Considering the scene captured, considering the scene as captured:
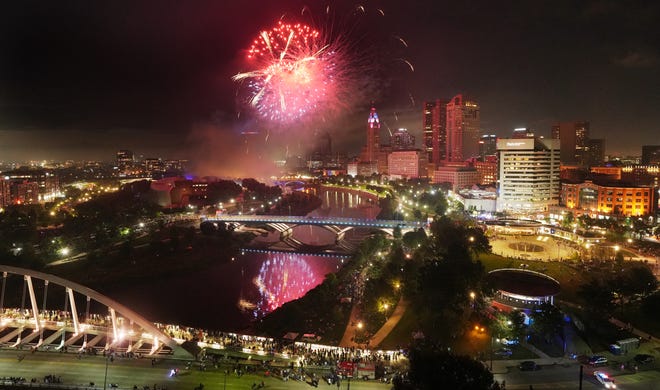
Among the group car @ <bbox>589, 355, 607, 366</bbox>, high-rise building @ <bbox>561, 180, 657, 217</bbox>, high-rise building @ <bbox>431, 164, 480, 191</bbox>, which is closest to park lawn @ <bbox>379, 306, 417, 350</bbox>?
car @ <bbox>589, 355, 607, 366</bbox>

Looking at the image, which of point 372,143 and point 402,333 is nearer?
point 402,333

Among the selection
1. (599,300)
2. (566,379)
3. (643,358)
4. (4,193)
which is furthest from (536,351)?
(4,193)

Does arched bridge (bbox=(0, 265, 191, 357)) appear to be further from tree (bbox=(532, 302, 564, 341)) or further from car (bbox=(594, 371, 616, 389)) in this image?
car (bbox=(594, 371, 616, 389))

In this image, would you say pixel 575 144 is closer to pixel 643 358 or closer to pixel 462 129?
pixel 462 129

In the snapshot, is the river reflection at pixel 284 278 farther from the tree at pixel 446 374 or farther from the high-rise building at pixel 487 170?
the high-rise building at pixel 487 170

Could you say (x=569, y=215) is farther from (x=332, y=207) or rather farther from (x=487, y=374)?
(x=332, y=207)

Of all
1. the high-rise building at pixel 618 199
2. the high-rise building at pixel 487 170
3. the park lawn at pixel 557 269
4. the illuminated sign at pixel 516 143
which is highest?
the illuminated sign at pixel 516 143

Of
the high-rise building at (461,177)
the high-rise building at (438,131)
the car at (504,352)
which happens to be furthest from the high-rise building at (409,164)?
the car at (504,352)
